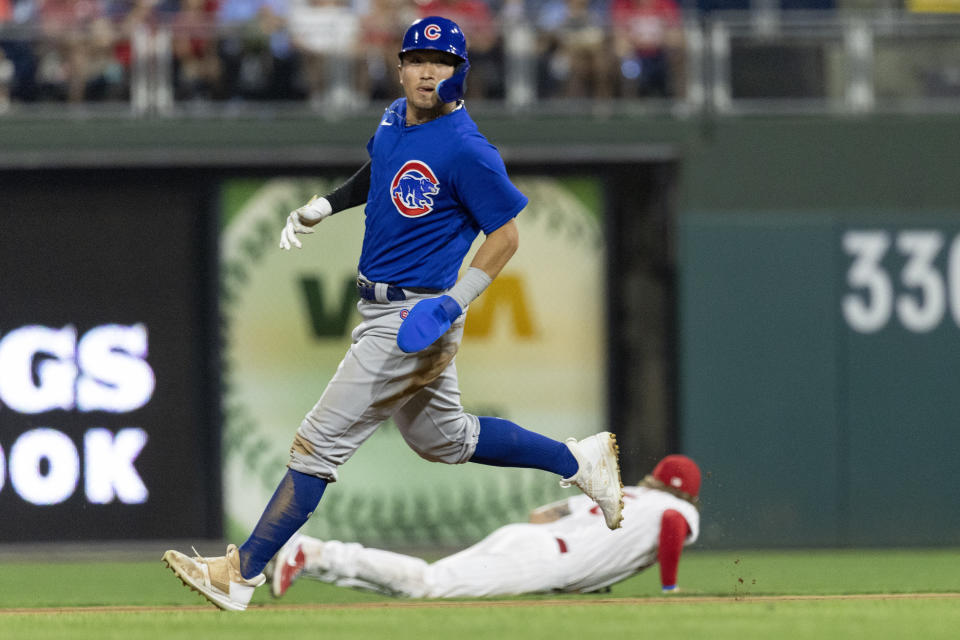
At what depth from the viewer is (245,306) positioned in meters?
11.4

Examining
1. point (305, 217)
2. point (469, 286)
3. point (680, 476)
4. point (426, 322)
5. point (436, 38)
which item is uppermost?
point (436, 38)

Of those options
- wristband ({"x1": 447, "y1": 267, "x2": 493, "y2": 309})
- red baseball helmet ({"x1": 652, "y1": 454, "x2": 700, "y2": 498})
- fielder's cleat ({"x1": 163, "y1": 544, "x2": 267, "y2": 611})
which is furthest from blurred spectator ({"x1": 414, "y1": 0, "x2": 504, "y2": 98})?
fielder's cleat ({"x1": 163, "y1": 544, "x2": 267, "y2": 611})

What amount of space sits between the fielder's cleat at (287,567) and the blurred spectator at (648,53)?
5744mm

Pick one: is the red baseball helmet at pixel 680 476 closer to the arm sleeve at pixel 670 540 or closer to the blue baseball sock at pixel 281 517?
the arm sleeve at pixel 670 540

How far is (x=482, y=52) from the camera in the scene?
11.2 meters

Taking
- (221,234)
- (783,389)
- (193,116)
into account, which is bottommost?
(783,389)

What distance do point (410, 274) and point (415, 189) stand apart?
1.01ft

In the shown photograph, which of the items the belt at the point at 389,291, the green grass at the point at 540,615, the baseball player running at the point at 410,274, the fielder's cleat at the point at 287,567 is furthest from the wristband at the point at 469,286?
the fielder's cleat at the point at 287,567

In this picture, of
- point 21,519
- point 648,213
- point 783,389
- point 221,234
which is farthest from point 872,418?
point 21,519

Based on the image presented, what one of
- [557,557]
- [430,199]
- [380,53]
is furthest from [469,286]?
[380,53]

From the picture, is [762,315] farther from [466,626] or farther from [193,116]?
[466,626]

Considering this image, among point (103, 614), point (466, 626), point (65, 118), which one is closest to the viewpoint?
point (466, 626)

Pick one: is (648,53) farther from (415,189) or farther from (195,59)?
(415,189)

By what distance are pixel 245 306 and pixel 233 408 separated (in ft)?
2.39
